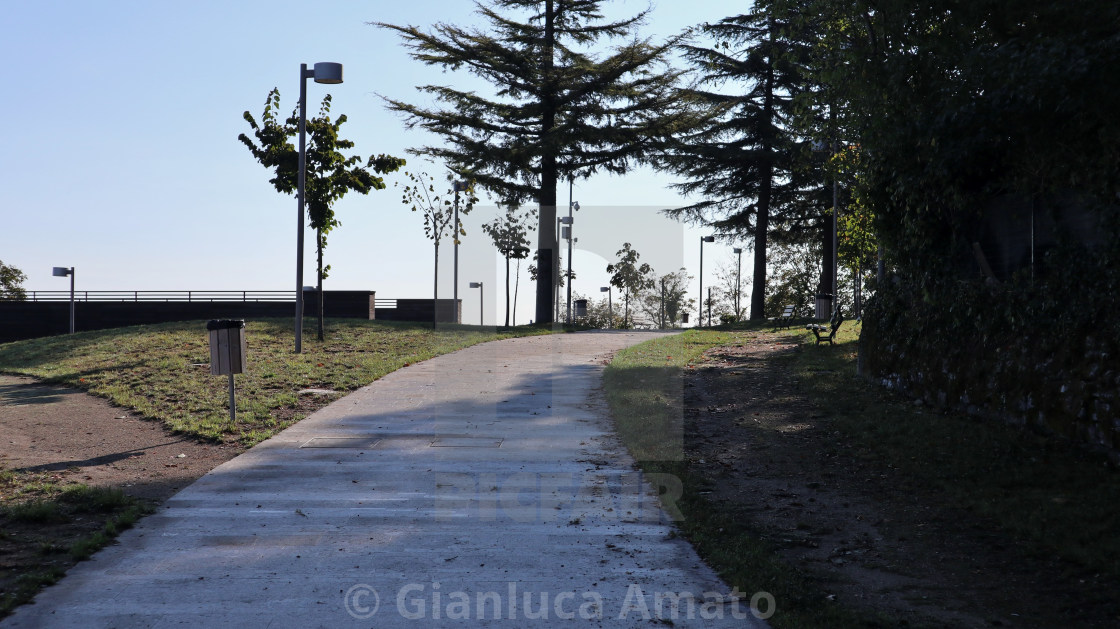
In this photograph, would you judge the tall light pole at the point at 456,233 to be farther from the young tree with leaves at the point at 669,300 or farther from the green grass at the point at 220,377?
the young tree with leaves at the point at 669,300

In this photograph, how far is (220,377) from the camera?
1599 cm

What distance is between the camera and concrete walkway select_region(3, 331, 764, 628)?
5246 millimetres

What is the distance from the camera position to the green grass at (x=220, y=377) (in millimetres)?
12633

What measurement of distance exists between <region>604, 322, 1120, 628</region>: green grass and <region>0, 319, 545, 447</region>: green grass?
5.31 metres

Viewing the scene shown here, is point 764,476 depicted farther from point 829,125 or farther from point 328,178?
point 328,178

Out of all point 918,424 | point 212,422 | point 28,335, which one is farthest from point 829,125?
point 28,335

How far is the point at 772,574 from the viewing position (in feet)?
19.4

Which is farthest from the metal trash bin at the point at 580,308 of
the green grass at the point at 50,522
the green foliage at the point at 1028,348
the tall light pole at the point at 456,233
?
the green grass at the point at 50,522

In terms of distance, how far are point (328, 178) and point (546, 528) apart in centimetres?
1724

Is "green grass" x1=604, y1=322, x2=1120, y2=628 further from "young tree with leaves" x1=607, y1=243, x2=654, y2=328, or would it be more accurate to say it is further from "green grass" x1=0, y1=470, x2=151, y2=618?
"young tree with leaves" x1=607, y1=243, x2=654, y2=328

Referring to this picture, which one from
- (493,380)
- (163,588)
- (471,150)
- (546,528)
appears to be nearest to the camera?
(163,588)

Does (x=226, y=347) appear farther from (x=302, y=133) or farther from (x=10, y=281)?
(x=10, y=281)

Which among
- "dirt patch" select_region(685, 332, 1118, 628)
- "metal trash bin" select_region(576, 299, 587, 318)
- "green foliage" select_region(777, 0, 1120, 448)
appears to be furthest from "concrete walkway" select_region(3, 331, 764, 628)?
"metal trash bin" select_region(576, 299, 587, 318)

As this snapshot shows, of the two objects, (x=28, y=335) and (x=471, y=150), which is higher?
(x=471, y=150)
